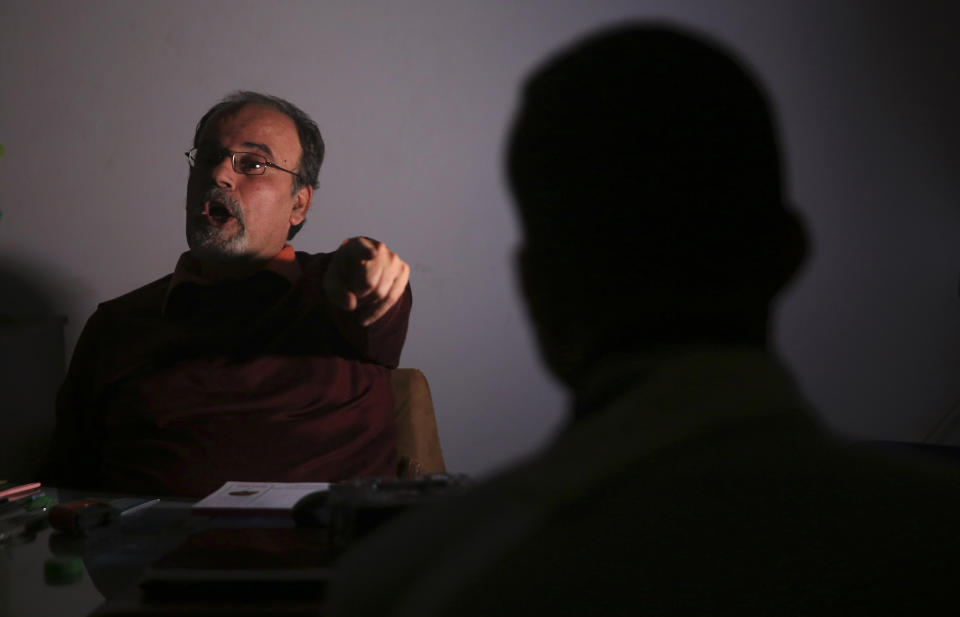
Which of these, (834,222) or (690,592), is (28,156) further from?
(834,222)

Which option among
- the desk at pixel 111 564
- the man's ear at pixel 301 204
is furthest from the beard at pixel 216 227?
the desk at pixel 111 564

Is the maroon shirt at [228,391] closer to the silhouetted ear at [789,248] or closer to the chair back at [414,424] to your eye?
the chair back at [414,424]

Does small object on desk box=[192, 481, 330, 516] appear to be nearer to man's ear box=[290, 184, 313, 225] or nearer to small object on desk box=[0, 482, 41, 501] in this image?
small object on desk box=[0, 482, 41, 501]

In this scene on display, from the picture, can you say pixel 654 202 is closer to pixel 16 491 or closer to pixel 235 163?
pixel 16 491

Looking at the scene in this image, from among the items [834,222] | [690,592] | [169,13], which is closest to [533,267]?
[690,592]

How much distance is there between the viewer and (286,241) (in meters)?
1.46

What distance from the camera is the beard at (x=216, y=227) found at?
1434mm

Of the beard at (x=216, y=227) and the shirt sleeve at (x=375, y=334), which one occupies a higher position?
the beard at (x=216, y=227)

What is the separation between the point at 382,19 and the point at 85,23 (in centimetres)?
69

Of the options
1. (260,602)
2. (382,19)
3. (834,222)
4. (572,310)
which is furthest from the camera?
(834,222)

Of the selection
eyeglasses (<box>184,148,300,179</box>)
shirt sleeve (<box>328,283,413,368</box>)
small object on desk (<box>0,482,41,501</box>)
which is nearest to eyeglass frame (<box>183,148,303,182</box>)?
eyeglasses (<box>184,148,300,179</box>)

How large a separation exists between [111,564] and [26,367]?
1.05 metres

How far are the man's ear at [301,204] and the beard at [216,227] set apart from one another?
0.11 metres

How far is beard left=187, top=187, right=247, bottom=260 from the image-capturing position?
4.70 ft
